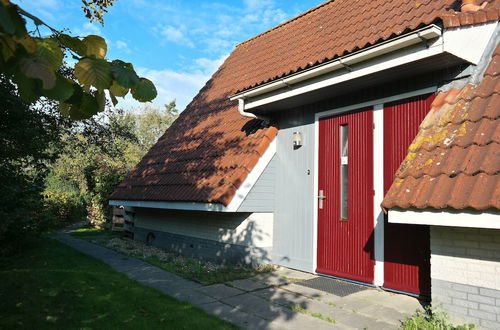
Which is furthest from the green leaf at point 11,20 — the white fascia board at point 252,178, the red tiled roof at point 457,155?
the white fascia board at point 252,178

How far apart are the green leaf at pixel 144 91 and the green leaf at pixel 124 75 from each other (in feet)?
0.18

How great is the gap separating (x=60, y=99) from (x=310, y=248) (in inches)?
247

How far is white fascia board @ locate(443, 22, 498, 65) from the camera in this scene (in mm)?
4906

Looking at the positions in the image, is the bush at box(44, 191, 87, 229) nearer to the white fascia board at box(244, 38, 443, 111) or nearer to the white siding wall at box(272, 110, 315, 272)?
the white siding wall at box(272, 110, 315, 272)

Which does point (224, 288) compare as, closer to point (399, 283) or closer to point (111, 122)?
point (399, 283)

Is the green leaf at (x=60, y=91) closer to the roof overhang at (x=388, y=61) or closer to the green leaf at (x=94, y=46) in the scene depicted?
the green leaf at (x=94, y=46)

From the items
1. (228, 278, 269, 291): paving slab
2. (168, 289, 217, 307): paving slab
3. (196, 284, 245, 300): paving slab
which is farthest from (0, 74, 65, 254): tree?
(228, 278, 269, 291): paving slab

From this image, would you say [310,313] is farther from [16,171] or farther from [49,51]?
[16,171]

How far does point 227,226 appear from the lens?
27.5 feet

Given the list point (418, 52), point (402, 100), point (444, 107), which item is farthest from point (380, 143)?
point (418, 52)

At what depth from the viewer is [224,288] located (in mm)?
6402

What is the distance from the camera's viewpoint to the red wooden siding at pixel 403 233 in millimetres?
5582

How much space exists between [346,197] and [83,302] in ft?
16.0

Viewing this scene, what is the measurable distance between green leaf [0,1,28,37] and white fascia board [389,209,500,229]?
429 cm
